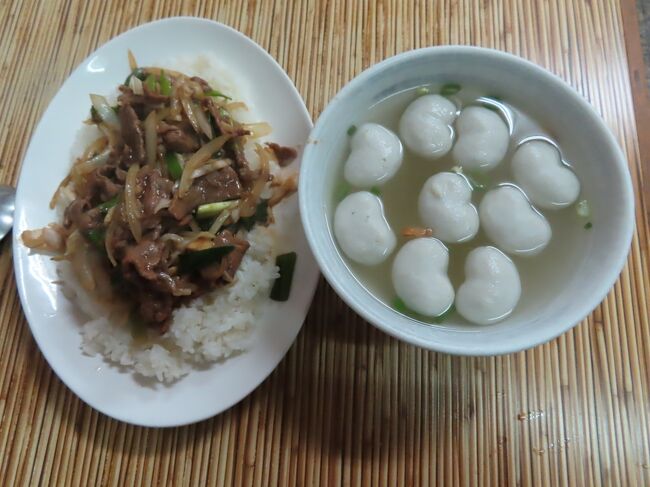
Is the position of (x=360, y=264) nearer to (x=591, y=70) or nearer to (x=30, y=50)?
(x=591, y=70)

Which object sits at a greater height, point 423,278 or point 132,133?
point 132,133

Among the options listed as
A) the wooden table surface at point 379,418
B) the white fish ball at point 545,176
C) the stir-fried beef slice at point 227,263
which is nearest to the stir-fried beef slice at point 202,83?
the stir-fried beef slice at point 227,263

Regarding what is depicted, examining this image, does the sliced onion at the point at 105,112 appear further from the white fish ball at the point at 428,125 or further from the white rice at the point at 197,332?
the white fish ball at the point at 428,125

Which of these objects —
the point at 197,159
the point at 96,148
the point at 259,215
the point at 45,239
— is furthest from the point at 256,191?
the point at 45,239

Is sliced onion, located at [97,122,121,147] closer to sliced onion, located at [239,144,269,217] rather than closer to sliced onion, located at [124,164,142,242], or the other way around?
sliced onion, located at [124,164,142,242]

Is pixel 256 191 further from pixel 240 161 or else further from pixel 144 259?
pixel 144 259

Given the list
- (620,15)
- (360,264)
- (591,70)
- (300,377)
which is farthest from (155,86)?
(620,15)
